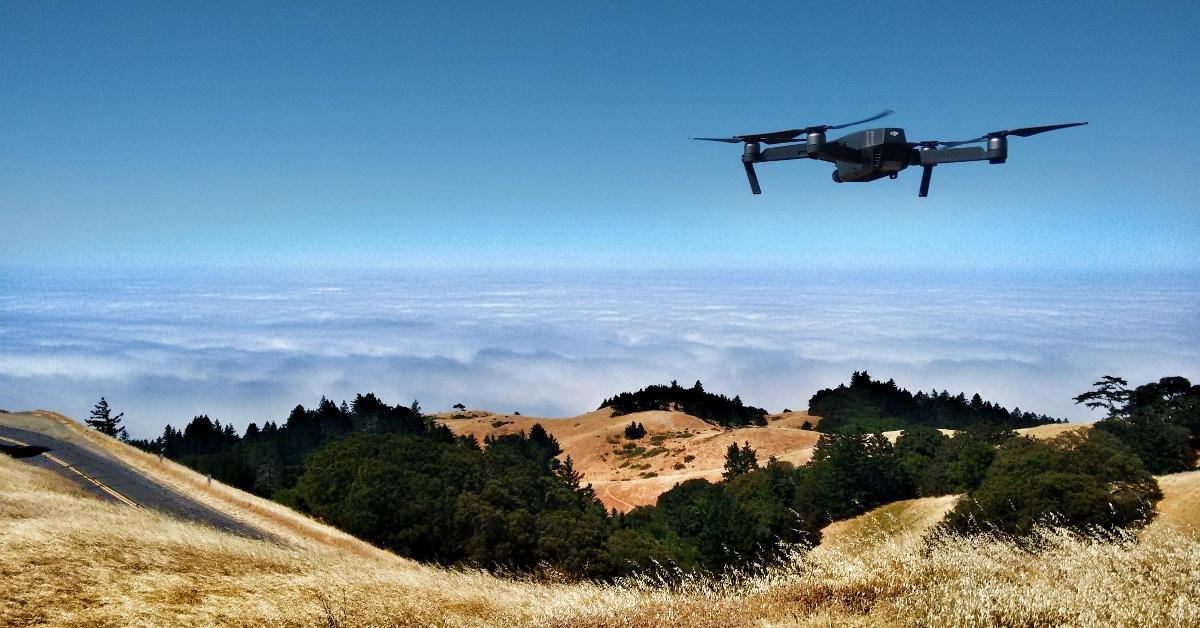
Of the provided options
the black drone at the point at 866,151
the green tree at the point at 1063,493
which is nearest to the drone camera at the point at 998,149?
the black drone at the point at 866,151

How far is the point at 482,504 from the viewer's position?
4944 cm

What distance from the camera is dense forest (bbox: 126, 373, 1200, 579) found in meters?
43.8

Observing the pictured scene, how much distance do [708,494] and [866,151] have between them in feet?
157

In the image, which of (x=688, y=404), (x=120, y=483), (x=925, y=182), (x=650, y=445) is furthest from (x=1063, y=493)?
(x=688, y=404)

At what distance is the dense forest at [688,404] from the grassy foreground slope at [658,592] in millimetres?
124659

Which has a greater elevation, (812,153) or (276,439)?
(812,153)

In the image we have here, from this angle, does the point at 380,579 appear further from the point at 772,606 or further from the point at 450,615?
the point at 772,606

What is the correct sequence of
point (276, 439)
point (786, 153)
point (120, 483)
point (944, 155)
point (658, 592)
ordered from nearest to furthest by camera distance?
point (658, 592) < point (786, 153) < point (944, 155) < point (120, 483) < point (276, 439)

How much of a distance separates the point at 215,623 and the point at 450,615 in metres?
4.54

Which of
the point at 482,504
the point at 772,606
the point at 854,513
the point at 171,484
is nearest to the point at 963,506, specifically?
the point at 854,513

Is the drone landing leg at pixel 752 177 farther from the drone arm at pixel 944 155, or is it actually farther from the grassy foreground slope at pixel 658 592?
the grassy foreground slope at pixel 658 592

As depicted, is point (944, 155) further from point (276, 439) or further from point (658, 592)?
point (276, 439)

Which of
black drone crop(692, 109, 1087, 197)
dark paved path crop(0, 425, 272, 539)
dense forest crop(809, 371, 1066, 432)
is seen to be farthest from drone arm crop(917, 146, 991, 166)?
dense forest crop(809, 371, 1066, 432)

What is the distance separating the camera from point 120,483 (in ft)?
157
